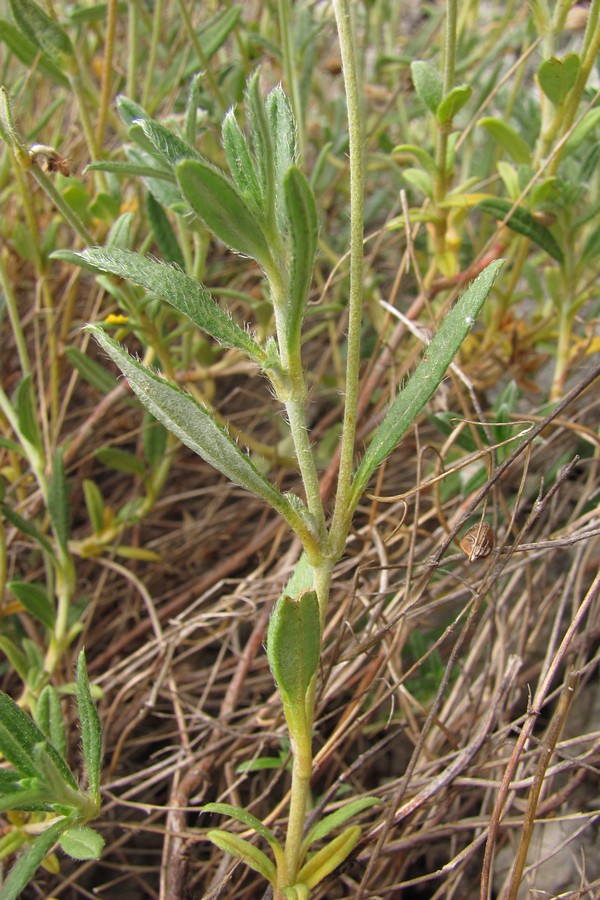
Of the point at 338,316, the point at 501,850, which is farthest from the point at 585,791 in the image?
the point at 338,316

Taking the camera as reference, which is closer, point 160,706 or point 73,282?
point 160,706

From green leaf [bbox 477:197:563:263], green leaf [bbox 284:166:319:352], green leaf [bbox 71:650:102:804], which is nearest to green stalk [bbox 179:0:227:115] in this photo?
green leaf [bbox 477:197:563:263]

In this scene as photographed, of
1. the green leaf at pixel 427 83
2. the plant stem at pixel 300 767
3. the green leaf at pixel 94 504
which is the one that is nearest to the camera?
the plant stem at pixel 300 767

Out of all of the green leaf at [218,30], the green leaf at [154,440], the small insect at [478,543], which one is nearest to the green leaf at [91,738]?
the small insect at [478,543]

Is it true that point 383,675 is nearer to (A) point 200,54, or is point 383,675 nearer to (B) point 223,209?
(B) point 223,209

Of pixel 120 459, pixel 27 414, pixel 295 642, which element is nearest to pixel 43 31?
pixel 27 414

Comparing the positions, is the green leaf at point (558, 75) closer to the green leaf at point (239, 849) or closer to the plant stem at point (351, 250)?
the plant stem at point (351, 250)

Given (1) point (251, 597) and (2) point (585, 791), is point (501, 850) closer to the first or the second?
(2) point (585, 791)
